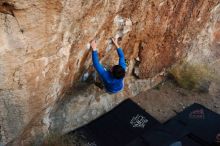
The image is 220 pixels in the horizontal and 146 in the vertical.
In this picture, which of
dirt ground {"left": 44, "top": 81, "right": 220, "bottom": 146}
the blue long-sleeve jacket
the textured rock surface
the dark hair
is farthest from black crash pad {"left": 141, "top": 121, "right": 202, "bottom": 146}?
the textured rock surface

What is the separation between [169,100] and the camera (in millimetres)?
6539

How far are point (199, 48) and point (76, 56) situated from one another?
280 cm

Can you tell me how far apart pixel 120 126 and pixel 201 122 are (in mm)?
1045

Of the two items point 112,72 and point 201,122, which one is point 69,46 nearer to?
point 112,72

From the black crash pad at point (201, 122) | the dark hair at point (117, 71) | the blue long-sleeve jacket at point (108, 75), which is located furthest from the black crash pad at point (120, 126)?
the dark hair at point (117, 71)

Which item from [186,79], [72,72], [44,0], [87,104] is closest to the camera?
[44,0]

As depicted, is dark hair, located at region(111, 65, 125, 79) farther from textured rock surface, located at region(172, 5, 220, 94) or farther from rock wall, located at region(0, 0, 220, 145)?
textured rock surface, located at region(172, 5, 220, 94)

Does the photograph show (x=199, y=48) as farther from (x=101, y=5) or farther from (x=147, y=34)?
(x=101, y=5)

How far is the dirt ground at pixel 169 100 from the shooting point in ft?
20.7

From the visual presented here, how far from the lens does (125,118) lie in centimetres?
584

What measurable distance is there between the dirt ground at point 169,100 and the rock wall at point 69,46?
153 mm

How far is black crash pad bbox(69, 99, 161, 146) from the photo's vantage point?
5.61m

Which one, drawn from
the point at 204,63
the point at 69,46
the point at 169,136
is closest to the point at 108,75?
the point at 69,46

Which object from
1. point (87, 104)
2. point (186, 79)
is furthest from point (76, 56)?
point (186, 79)
